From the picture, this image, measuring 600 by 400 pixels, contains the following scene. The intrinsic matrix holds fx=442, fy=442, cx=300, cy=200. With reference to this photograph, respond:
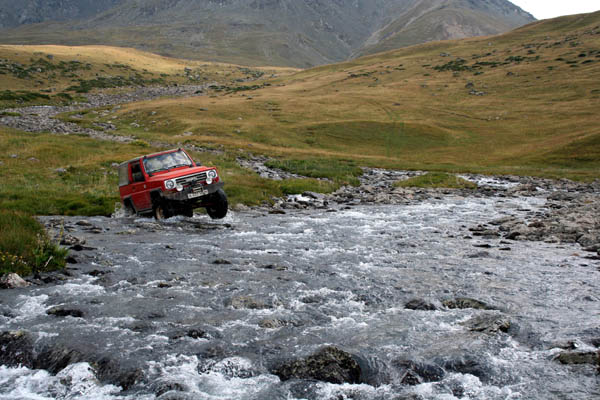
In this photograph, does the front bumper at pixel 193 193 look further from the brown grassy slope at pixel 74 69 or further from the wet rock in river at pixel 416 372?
the brown grassy slope at pixel 74 69

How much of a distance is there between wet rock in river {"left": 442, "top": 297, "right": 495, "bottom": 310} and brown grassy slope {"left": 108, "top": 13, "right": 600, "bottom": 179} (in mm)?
37103

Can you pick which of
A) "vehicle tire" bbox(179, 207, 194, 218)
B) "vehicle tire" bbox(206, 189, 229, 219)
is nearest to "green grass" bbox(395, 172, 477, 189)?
"vehicle tire" bbox(206, 189, 229, 219)

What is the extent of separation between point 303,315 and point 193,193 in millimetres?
9727

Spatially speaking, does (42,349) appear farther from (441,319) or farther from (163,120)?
(163,120)

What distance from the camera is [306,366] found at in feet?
22.6

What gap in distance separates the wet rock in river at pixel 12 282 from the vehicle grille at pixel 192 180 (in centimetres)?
760

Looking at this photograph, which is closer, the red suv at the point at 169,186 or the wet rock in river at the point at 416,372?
the wet rock in river at the point at 416,372

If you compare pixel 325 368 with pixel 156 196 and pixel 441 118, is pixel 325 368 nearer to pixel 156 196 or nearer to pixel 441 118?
pixel 156 196

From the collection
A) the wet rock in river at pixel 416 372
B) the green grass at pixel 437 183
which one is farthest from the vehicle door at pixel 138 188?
the green grass at pixel 437 183

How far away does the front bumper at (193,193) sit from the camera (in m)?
17.0

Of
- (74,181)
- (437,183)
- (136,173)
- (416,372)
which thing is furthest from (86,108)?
(416,372)

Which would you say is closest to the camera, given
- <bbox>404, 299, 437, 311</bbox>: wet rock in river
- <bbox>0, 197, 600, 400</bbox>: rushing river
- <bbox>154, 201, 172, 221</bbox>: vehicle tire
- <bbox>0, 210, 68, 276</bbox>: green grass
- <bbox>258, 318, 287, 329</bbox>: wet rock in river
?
<bbox>0, 197, 600, 400</bbox>: rushing river

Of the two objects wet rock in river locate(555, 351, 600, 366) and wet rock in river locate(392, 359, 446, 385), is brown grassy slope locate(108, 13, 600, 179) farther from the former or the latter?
wet rock in river locate(392, 359, 446, 385)

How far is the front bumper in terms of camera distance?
1705 cm
